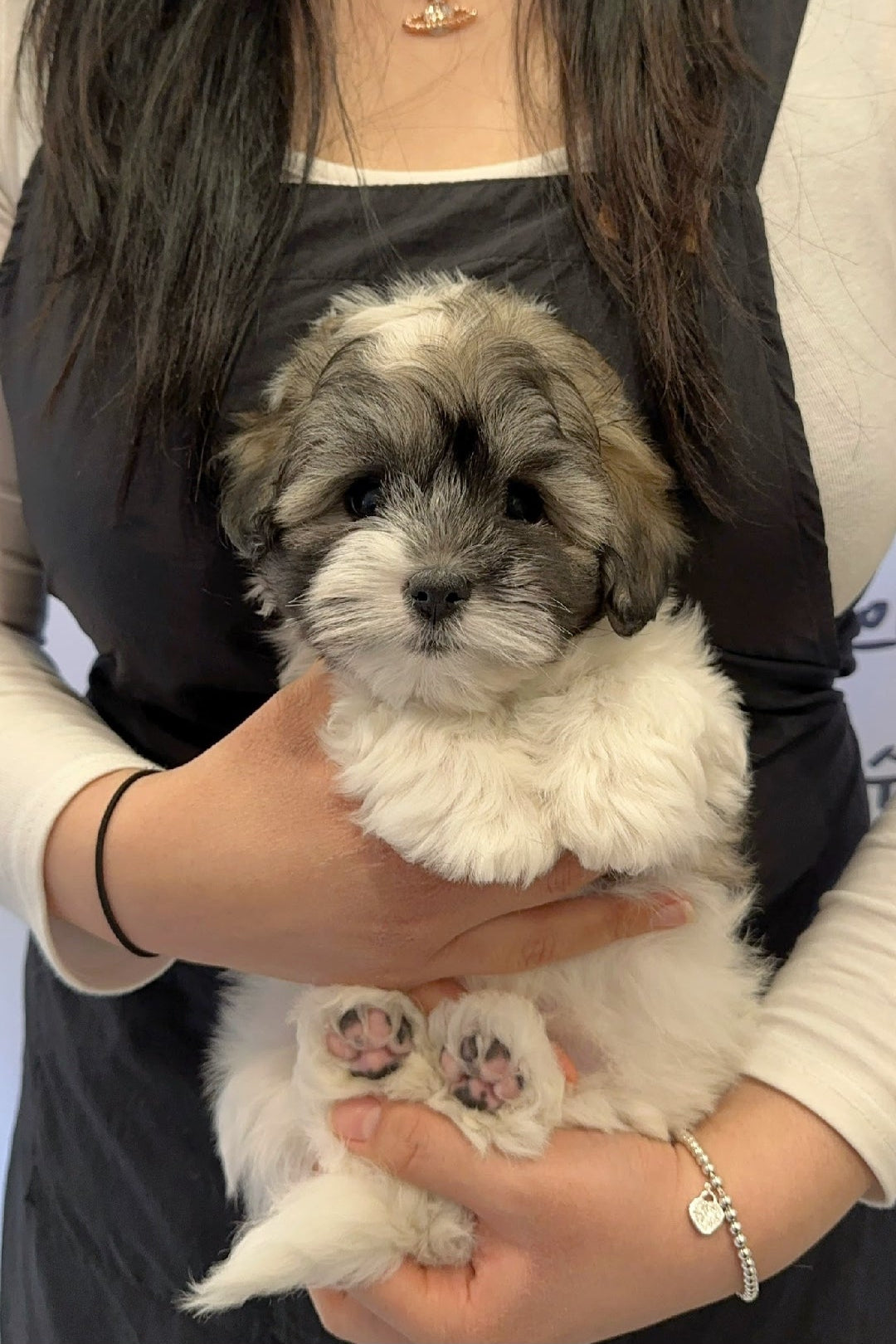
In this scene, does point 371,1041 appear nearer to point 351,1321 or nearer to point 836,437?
point 351,1321

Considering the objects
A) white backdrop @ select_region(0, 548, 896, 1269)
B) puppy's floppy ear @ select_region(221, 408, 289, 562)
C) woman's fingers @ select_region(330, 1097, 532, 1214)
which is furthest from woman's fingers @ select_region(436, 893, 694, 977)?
white backdrop @ select_region(0, 548, 896, 1269)

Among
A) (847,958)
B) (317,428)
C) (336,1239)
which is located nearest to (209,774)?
(317,428)

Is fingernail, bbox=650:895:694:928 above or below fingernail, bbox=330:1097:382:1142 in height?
above

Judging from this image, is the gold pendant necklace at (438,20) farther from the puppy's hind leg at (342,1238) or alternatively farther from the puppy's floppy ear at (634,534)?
the puppy's hind leg at (342,1238)

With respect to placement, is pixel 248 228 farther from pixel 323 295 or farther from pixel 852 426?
pixel 852 426

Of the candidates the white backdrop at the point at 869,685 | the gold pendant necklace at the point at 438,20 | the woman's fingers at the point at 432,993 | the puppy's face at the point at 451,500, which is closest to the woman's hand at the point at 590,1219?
the woman's fingers at the point at 432,993

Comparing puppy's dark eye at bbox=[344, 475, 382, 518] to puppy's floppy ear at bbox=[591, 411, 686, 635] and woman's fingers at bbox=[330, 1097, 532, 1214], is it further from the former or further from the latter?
woman's fingers at bbox=[330, 1097, 532, 1214]
